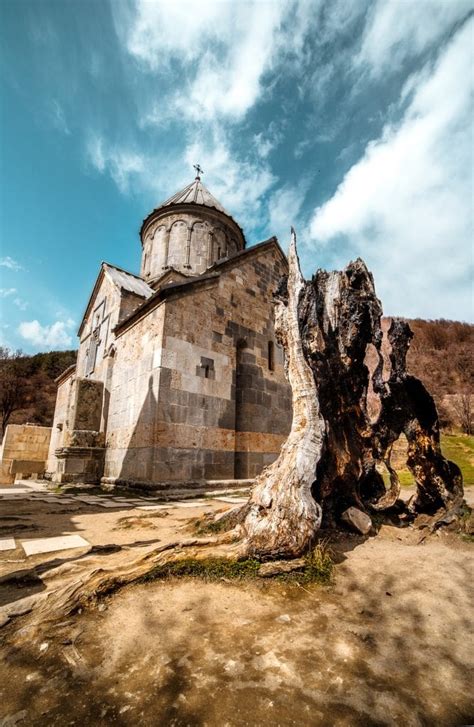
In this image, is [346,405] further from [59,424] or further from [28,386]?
[28,386]

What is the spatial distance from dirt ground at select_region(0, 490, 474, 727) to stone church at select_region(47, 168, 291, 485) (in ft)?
16.7

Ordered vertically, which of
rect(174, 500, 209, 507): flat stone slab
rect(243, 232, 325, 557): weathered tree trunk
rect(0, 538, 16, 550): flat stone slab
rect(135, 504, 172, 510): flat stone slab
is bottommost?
rect(174, 500, 209, 507): flat stone slab

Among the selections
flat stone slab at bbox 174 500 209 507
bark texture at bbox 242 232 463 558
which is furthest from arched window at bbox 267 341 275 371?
bark texture at bbox 242 232 463 558

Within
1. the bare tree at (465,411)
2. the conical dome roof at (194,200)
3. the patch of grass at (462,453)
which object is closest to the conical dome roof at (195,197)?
the conical dome roof at (194,200)

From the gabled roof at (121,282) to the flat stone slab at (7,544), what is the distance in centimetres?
861

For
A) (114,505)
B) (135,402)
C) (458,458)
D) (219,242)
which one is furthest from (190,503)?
(458,458)

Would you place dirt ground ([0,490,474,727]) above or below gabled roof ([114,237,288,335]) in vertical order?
below

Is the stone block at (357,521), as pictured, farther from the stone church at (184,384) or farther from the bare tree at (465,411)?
the bare tree at (465,411)

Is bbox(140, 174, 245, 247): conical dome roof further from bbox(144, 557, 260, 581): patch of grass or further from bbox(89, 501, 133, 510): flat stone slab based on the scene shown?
bbox(144, 557, 260, 581): patch of grass

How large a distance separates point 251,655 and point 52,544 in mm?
2628

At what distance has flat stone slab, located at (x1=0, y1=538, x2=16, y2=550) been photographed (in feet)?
10.6

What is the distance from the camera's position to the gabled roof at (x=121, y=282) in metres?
11.6

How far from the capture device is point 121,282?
11703mm

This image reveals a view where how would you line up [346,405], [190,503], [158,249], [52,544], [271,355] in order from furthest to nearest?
[158,249]
[271,355]
[190,503]
[346,405]
[52,544]
